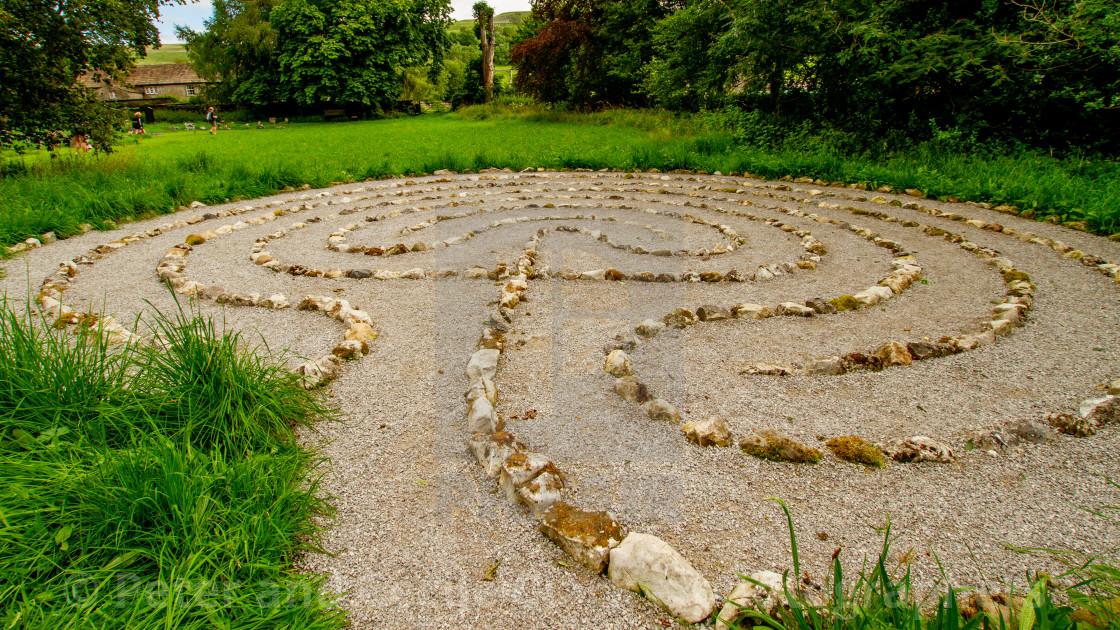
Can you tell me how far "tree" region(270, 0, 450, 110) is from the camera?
39.2 meters

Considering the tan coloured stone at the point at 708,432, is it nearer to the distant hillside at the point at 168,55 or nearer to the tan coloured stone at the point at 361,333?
the tan coloured stone at the point at 361,333

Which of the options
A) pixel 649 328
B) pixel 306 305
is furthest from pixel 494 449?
pixel 306 305

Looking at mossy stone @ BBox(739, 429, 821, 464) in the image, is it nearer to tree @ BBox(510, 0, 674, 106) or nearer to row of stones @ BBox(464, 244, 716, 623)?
row of stones @ BBox(464, 244, 716, 623)

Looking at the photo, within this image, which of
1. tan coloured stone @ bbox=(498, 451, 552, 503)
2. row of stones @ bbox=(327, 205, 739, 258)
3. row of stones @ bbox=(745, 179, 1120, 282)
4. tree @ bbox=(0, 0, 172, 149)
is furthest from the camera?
tree @ bbox=(0, 0, 172, 149)

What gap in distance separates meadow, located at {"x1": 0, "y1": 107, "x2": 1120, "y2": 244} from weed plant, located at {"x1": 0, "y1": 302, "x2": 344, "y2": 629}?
25.1 ft

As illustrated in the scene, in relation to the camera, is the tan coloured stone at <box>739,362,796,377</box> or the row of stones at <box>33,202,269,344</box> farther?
the row of stones at <box>33,202,269,344</box>

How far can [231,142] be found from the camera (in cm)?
2509

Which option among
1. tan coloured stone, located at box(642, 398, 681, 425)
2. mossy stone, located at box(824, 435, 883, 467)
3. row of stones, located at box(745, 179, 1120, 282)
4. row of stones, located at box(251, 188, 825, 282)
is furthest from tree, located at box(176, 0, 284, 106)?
mossy stone, located at box(824, 435, 883, 467)

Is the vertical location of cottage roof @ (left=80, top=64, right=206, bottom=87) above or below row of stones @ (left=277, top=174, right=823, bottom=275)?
above

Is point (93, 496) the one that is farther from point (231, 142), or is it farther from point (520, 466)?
point (231, 142)

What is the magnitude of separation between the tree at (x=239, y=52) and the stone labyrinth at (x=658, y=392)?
133ft

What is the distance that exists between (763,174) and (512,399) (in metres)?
12.4

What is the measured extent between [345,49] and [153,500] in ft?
143

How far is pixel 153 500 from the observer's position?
8.14 ft
